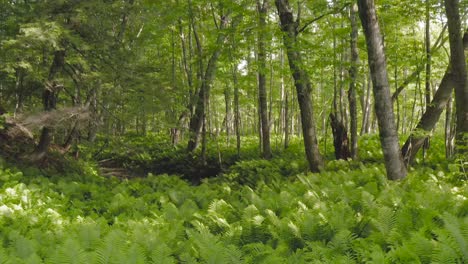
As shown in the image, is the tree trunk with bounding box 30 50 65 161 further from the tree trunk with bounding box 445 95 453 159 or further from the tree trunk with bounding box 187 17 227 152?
the tree trunk with bounding box 445 95 453 159

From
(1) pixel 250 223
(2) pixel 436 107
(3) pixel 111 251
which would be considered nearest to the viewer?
(3) pixel 111 251

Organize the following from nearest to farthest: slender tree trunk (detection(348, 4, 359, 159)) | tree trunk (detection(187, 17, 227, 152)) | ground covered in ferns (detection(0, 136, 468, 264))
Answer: ground covered in ferns (detection(0, 136, 468, 264)) → slender tree trunk (detection(348, 4, 359, 159)) → tree trunk (detection(187, 17, 227, 152))

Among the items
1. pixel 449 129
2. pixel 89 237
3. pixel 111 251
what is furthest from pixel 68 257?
pixel 449 129

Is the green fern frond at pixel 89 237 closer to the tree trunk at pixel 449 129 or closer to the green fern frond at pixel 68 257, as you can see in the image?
the green fern frond at pixel 68 257

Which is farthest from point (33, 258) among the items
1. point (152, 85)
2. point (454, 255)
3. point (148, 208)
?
point (152, 85)

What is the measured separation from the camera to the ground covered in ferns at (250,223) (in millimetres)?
3697

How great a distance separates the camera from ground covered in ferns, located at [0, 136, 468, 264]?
3.70 m

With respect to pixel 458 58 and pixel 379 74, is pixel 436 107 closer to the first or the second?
pixel 458 58

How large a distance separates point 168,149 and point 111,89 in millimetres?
7073

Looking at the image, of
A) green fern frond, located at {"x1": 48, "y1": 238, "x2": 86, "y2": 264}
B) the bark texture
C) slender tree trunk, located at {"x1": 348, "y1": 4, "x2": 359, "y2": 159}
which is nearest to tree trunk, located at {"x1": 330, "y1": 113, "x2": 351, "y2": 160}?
slender tree trunk, located at {"x1": 348, "y1": 4, "x2": 359, "y2": 159}

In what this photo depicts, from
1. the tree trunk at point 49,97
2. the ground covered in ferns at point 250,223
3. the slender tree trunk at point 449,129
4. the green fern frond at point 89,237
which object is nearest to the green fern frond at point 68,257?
the ground covered in ferns at point 250,223

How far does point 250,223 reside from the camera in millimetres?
5121

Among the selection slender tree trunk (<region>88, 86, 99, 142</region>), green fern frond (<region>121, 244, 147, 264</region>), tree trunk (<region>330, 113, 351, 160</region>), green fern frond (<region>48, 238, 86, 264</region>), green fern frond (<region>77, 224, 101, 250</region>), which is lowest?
green fern frond (<region>77, 224, 101, 250</region>)

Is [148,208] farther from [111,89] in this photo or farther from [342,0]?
[342,0]
